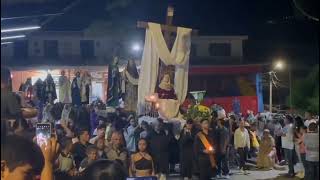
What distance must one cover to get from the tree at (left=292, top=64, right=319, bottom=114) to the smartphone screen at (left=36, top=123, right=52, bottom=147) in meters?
1.83

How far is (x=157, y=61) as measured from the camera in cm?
363

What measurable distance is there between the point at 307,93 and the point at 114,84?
143 cm

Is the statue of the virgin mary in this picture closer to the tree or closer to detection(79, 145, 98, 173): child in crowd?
detection(79, 145, 98, 173): child in crowd

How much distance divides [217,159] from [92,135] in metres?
0.98

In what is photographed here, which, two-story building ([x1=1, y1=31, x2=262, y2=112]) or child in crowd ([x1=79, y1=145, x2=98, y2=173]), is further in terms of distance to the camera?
child in crowd ([x1=79, y1=145, x2=98, y2=173])

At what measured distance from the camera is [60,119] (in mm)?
3557

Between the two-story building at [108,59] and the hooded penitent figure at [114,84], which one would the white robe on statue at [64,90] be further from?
the hooded penitent figure at [114,84]

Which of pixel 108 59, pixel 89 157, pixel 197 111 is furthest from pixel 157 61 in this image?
pixel 89 157

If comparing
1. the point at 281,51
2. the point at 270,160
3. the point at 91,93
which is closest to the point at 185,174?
the point at 270,160

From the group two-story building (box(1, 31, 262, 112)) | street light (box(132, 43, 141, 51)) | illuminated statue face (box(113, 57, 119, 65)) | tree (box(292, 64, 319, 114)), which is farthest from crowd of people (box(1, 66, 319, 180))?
street light (box(132, 43, 141, 51))

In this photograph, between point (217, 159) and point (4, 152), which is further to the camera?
point (217, 159)

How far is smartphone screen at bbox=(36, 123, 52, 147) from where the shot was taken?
11.3 ft

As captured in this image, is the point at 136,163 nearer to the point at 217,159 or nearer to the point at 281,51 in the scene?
the point at 217,159

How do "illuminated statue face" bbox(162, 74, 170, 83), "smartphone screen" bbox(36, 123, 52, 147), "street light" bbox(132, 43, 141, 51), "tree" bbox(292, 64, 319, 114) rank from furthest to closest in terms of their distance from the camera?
"illuminated statue face" bbox(162, 74, 170, 83) < "street light" bbox(132, 43, 141, 51) < "smartphone screen" bbox(36, 123, 52, 147) < "tree" bbox(292, 64, 319, 114)
